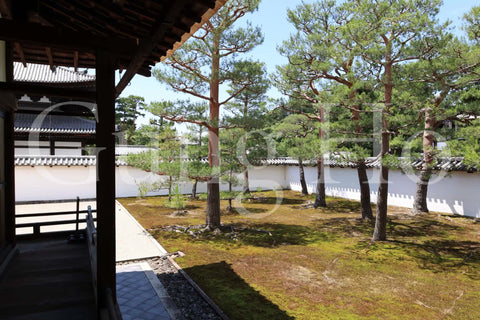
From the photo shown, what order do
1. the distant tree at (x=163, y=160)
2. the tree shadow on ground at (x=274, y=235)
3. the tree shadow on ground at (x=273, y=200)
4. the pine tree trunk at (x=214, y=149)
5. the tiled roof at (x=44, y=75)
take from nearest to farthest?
the tree shadow on ground at (x=274, y=235)
the pine tree trunk at (x=214, y=149)
the distant tree at (x=163, y=160)
the tiled roof at (x=44, y=75)
the tree shadow on ground at (x=273, y=200)

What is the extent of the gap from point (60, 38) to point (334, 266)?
6.82 meters

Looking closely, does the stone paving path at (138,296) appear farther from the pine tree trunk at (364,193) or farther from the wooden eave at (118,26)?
the pine tree trunk at (364,193)

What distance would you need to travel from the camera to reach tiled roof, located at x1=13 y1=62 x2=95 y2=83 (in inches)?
539

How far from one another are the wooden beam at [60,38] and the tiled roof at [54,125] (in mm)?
16100

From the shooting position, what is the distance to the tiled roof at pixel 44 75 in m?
13.7

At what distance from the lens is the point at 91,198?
17531mm

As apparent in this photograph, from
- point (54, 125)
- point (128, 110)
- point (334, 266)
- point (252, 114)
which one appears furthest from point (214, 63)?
point (128, 110)

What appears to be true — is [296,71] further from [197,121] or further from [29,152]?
[29,152]

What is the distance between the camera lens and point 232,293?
5.64m

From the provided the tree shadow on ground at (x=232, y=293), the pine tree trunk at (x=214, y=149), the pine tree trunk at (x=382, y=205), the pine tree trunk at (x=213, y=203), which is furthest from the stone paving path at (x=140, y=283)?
the pine tree trunk at (x=382, y=205)

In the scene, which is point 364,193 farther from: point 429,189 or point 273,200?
point 273,200

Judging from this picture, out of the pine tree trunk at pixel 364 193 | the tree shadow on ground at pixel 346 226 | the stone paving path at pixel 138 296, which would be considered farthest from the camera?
the pine tree trunk at pixel 364 193

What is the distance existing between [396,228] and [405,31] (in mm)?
6433

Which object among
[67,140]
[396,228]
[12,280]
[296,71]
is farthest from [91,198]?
[396,228]
